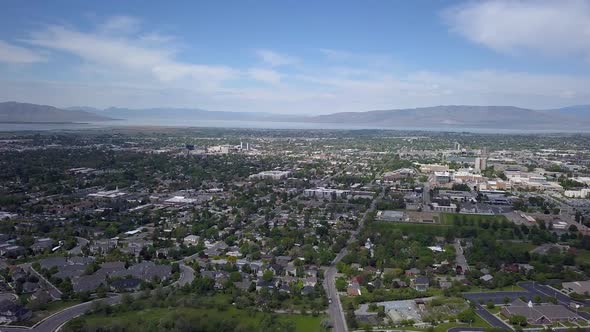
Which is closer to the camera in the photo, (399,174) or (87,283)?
(87,283)

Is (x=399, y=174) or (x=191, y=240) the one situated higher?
(x=399, y=174)

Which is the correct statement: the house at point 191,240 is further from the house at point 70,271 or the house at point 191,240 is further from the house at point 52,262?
the house at point 52,262

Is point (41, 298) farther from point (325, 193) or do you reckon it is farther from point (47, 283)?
point (325, 193)

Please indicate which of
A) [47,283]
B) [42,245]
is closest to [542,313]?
[47,283]

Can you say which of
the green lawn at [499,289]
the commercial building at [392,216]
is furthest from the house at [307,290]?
the commercial building at [392,216]

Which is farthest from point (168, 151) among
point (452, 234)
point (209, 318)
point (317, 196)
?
point (209, 318)

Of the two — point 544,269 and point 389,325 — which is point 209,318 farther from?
point 544,269

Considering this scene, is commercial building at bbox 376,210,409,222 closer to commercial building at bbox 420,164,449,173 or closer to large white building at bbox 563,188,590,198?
Answer: large white building at bbox 563,188,590,198
